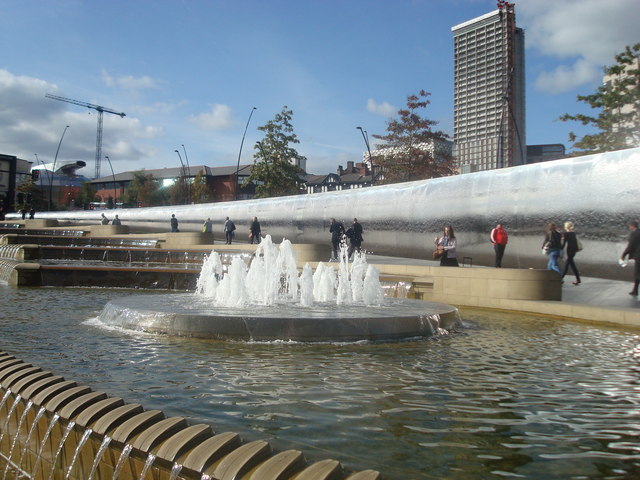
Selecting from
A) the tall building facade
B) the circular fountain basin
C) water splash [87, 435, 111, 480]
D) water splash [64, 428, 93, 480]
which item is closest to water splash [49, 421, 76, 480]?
water splash [64, 428, 93, 480]

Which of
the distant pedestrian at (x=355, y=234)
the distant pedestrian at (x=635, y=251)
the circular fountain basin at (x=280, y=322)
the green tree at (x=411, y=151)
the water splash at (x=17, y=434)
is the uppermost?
the green tree at (x=411, y=151)

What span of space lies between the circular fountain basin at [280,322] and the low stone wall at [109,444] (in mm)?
3178

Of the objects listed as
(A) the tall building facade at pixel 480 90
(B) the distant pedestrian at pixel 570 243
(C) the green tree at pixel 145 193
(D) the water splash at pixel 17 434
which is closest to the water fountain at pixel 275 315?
(D) the water splash at pixel 17 434

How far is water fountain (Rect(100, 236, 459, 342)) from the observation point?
7.57 metres

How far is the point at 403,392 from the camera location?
5.11 metres

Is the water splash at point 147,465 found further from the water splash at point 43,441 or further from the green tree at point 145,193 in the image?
the green tree at point 145,193

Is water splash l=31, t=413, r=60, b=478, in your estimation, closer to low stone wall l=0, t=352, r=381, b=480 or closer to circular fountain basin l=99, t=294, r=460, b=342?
low stone wall l=0, t=352, r=381, b=480

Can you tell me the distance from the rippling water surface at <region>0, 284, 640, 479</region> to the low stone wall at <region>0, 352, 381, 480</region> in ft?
2.50

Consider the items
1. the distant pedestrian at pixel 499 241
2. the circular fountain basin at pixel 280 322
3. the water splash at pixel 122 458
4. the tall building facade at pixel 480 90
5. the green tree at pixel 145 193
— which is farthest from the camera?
the tall building facade at pixel 480 90

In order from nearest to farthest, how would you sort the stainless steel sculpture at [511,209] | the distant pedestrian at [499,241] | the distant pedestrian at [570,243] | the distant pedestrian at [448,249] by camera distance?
the distant pedestrian at [570,243], the stainless steel sculpture at [511,209], the distant pedestrian at [448,249], the distant pedestrian at [499,241]

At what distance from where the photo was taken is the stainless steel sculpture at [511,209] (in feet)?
44.3

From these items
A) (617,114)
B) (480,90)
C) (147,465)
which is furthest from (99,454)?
(480,90)

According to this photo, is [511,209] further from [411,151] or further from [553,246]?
[411,151]

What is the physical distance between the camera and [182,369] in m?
5.86
